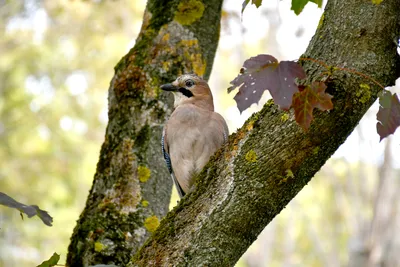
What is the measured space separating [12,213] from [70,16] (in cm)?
448

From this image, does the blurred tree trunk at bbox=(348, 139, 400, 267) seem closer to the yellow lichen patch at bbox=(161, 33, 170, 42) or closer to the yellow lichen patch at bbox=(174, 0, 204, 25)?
the yellow lichen patch at bbox=(174, 0, 204, 25)

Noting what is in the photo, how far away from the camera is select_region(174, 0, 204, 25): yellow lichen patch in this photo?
4738mm

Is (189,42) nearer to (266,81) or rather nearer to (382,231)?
(266,81)

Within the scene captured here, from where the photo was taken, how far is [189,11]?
4.76 m

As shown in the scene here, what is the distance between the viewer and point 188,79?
4.70m

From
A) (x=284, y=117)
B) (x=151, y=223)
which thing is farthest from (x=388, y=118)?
(x=151, y=223)

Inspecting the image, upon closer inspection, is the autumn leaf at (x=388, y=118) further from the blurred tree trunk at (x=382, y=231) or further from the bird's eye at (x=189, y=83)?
the blurred tree trunk at (x=382, y=231)

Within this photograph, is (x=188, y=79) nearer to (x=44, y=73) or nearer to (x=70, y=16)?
(x=70, y=16)

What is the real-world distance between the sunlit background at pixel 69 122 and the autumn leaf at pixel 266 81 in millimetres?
8758

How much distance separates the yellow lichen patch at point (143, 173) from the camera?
4.24 metres

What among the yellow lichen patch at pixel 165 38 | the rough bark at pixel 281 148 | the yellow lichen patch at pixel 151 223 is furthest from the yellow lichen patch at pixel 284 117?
the yellow lichen patch at pixel 165 38

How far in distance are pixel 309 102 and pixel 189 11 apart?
96.2 inches

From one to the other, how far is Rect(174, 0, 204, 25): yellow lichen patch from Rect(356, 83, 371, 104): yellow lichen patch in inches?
88.6

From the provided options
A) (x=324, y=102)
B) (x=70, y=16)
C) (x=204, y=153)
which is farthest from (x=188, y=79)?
(x=70, y=16)
